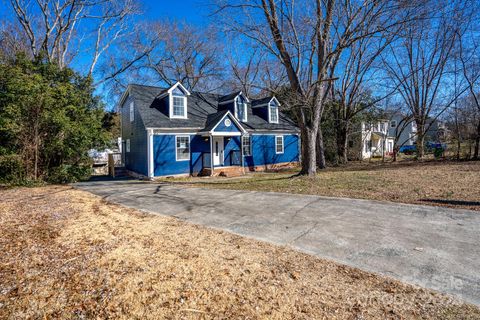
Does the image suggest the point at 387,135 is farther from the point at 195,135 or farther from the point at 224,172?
the point at 195,135

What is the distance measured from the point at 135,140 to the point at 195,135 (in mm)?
4256

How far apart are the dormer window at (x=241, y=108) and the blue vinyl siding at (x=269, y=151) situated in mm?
1717

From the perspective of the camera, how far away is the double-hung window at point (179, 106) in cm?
1770

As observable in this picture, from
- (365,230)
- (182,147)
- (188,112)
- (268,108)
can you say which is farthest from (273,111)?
(365,230)

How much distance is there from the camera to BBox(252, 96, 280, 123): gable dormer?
22.3 metres

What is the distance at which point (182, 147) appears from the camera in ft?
55.9

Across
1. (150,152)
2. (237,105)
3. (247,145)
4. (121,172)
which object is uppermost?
(237,105)

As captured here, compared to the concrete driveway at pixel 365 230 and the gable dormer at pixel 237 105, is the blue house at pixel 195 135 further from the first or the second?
the concrete driveway at pixel 365 230

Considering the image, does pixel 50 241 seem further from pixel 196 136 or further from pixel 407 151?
pixel 407 151

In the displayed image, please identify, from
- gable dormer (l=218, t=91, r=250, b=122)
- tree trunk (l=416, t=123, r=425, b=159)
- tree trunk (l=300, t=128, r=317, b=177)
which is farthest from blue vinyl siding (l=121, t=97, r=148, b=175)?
tree trunk (l=416, t=123, r=425, b=159)

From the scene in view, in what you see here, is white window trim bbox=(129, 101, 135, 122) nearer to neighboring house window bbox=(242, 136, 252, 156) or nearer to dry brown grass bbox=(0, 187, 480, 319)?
neighboring house window bbox=(242, 136, 252, 156)

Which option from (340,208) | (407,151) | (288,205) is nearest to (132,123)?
(288,205)

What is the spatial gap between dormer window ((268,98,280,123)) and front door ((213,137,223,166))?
576cm

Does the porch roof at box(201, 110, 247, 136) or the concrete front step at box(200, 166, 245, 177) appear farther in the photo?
the concrete front step at box(200, 166, 245, 177)
